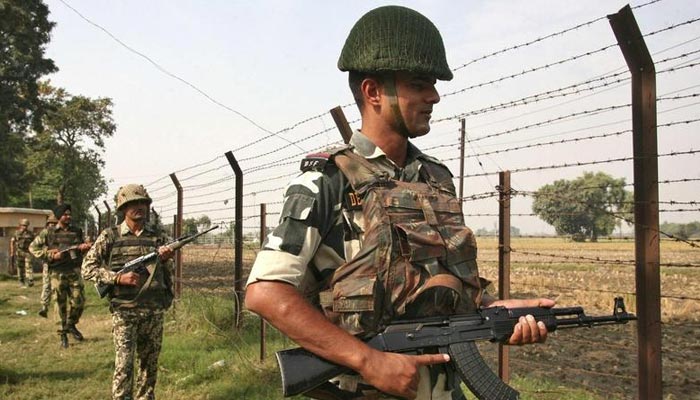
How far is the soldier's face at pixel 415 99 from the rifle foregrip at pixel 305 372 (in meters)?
0.74

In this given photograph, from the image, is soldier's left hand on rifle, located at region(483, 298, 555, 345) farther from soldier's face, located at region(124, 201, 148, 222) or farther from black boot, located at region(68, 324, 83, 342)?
black boot, located at region(68, 324, 83, 342)

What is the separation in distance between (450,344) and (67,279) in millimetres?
7785

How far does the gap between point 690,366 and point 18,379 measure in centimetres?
686

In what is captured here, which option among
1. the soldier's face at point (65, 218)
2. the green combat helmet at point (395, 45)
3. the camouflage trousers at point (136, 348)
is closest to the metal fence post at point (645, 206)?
the green combat helmet at point (395, 45)

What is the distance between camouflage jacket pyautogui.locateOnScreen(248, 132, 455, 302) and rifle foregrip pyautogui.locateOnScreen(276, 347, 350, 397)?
0.20 metres

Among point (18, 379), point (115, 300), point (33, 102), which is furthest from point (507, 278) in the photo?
point (33, 102)

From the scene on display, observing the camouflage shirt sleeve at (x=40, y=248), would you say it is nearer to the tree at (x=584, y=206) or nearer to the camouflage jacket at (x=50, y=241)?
the camouflage jacket at (x=50, y=241)

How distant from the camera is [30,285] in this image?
1490 cm

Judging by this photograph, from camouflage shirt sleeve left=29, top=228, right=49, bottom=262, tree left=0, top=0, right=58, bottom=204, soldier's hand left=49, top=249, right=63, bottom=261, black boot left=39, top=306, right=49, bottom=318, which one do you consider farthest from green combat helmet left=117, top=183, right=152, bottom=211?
tree left=0, top=0, right=58, bottom=204

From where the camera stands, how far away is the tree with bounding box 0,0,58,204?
21.3 m

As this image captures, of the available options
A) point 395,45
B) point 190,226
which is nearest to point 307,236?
point 395,45

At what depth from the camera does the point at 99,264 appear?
197 inches

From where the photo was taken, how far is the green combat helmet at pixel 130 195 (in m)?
5.03

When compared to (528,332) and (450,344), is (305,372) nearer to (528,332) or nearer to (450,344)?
(450,344)
